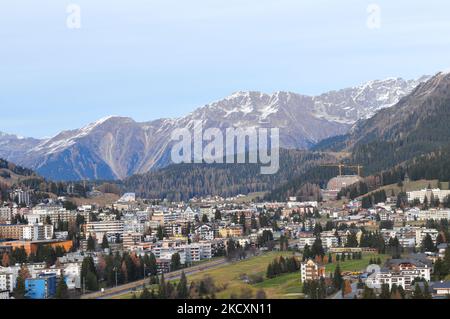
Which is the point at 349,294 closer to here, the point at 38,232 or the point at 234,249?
the point at 234,249

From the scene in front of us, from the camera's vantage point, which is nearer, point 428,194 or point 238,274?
point 238,274

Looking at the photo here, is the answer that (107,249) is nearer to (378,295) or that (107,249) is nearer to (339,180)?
(378,295)

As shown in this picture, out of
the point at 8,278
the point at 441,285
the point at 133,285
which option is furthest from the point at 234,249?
the point at 441,285

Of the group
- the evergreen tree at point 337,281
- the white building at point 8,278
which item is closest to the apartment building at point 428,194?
the white building at point 8,278

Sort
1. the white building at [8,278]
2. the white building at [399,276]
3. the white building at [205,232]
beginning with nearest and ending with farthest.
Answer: the white building at [399,276] < the white building at [8,278] < the white building at [205,232]

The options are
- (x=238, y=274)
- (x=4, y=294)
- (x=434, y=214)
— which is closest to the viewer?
(x=4, y=294)

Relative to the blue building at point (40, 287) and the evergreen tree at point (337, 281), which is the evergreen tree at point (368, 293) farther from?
the blue building at point (40, 287)

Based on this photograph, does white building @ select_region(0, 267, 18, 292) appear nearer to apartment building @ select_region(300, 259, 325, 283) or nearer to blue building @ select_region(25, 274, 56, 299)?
blue building @ select_region(25, 274, 56, 299)
